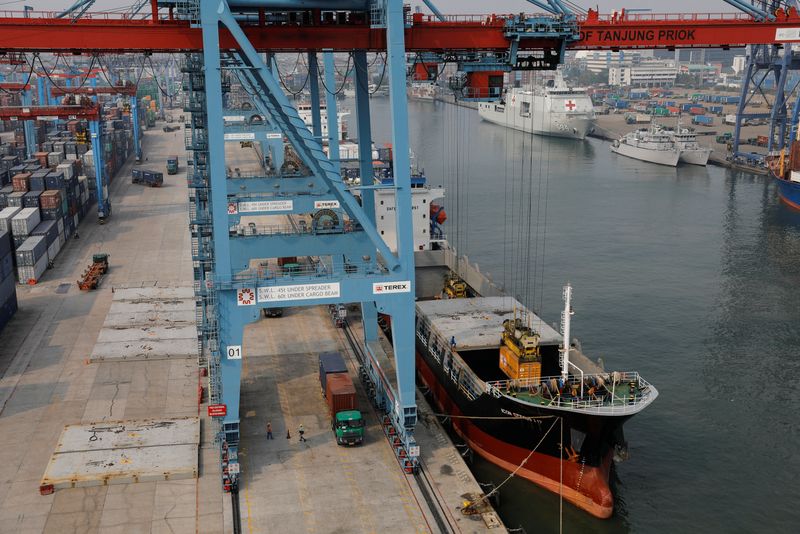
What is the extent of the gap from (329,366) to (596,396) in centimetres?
949

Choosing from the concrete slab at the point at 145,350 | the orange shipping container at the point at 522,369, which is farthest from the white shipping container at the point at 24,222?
the orange shipping container at the point at 522,369

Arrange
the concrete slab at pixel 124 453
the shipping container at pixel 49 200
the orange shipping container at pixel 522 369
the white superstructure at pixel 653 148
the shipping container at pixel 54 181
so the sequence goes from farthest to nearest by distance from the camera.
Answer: the white superstructure at pixel 653 148 → the shipping container at pixel 54 181 → the shipping container at pixel 49 200 → the orange shipping container at pixel 522 369 → the concrete slab at pixel 124 453

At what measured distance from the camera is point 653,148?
9219 cm

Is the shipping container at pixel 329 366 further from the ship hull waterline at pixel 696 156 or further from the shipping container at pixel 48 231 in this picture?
the ship hull waterline at pixel 696 156

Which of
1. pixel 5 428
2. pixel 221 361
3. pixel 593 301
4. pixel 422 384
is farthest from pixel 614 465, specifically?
pixel 5 428

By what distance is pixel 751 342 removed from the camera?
37.9m

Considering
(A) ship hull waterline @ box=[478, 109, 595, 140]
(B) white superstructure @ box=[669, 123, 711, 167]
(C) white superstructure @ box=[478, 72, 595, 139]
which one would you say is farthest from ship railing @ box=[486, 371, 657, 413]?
Answer: (A) ship hull waterline @ box=[478, 109, 595, 140]

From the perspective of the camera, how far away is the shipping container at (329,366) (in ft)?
94.7

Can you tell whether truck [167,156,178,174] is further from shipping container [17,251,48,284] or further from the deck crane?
the deck crane

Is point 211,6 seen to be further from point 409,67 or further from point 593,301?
point 593,301

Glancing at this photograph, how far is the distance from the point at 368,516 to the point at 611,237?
39350 mm

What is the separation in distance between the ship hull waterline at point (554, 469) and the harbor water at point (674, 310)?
39cm

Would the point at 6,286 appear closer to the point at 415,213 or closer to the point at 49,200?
the point at 49,200

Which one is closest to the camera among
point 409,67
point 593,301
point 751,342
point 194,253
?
point 194,253
